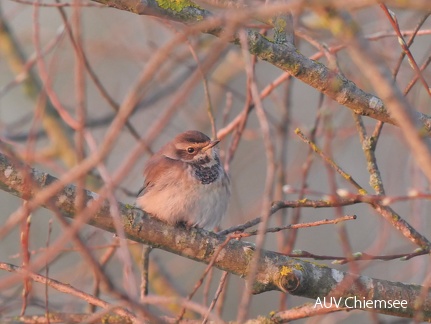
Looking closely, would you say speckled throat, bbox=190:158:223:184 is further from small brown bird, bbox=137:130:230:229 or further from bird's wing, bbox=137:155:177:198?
bird's wing, bbox=137:155:177:198

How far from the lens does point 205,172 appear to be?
564 cm

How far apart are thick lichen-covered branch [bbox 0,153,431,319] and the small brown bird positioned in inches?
23.8

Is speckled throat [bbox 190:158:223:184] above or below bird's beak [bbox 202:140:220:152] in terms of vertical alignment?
below

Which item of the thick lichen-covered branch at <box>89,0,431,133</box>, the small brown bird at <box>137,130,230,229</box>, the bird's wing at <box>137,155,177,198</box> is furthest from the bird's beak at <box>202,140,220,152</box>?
the thick lichen-covered branch at <box>89,0,431,133</box>

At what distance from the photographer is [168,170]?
222 inches

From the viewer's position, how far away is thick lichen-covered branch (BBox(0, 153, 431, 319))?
3.80m

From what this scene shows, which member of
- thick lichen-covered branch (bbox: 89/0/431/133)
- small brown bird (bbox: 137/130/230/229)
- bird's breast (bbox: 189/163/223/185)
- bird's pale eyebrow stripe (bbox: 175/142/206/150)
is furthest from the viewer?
bird's pale eyebrow stripe (bbox: 175/142/206/150)

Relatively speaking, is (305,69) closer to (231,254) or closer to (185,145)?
(231,254)

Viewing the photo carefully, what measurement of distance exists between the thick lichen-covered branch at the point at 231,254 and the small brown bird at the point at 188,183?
0.61m

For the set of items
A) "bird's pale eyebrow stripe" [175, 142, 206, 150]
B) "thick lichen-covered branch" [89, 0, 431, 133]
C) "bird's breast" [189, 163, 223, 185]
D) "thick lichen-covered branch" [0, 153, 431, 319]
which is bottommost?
"thick lichen-covered branch" [0, 153, 431, 319]

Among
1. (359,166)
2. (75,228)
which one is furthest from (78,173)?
(359,166)

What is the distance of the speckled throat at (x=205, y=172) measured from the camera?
5562 mm

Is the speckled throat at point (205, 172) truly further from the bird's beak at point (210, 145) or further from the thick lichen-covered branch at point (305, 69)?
the thick lichen-covered branch at point (305, 69)

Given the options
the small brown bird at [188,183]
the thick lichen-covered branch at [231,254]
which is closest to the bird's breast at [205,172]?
the small brown bird at [188,183]
